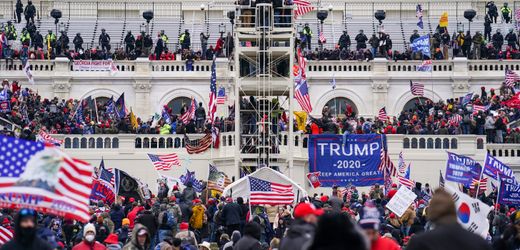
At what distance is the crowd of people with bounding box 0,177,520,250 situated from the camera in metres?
16.9

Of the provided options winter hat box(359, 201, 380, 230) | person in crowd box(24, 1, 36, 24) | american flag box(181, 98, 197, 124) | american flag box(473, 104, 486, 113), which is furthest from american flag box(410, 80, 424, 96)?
winter hat box(359, 201, 380, 230)

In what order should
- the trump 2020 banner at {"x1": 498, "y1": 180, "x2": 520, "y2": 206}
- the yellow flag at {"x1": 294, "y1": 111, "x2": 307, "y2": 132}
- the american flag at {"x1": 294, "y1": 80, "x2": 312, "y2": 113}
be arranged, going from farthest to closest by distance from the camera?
1. the yellow flag at {"x1": 294, "y1": 111, "x2": 307, "y2": 132}
2. the american flag at {"x1": 294, "y1": 80, "x2": 312, "y2": 113}
3. the trump 2020 banner at {"x1": 498, "y1": 180, "x2": 520, "y2": 206}

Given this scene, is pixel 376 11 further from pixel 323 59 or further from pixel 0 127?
pixel 0 127

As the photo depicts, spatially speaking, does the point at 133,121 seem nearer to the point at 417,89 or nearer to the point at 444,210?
the point at 417,89

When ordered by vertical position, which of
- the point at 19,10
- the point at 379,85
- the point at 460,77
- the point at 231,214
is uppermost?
the point at 19,10

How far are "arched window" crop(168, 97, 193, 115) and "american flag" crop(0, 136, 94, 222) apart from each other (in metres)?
46.0

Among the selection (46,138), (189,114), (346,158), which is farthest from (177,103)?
(346,158)

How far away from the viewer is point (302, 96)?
2215 inches

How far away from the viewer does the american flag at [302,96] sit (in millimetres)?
55938

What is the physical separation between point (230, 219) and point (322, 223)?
2098 cm

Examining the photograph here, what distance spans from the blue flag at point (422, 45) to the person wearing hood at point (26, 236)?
47.9 meters

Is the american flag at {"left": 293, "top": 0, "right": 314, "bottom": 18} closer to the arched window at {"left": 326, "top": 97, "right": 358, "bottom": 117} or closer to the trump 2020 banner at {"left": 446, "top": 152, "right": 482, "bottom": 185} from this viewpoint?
the arched window at {"left": 326, "top": 97, "right": 358, "bottom": 117}

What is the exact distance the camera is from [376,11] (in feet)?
255

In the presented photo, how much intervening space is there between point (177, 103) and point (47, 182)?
46447mm
